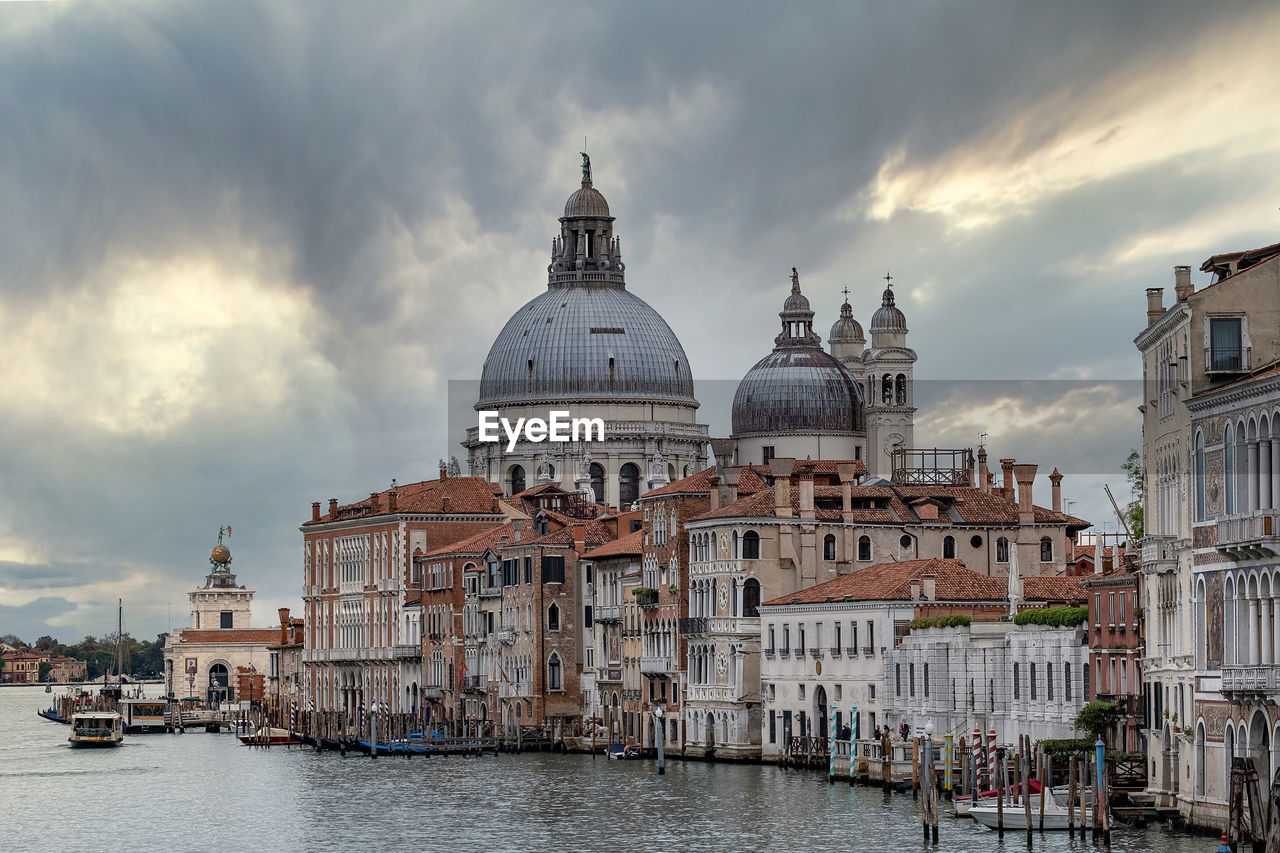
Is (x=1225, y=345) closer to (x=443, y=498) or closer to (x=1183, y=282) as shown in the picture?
(x=1183, y=282)

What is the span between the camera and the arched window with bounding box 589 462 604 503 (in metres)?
129

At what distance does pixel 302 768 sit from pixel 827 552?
18.4 metres

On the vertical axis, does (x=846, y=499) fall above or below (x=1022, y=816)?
above

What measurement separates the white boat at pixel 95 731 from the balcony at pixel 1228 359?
7340cm

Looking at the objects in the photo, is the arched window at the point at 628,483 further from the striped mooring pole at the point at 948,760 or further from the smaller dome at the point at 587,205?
the striped mooring pole at the point at 948,760

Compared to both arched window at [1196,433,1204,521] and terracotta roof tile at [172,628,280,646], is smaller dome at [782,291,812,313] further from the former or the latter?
arched window at [1196,433,1204,521]

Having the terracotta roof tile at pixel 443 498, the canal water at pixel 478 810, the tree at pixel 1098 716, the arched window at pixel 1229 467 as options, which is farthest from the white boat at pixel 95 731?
the arched window at pixel 1229 467

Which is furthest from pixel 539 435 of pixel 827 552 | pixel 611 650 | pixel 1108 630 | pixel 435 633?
pixel 1108 630

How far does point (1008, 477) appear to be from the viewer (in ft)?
292

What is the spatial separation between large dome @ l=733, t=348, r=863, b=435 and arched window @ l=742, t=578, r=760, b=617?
41657 mm

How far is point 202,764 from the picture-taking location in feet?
307

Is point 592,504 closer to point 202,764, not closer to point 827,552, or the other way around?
point 202,764

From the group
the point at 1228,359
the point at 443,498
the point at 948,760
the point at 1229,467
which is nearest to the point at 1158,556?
the point at 1228,359

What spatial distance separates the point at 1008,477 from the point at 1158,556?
38.4 metres
